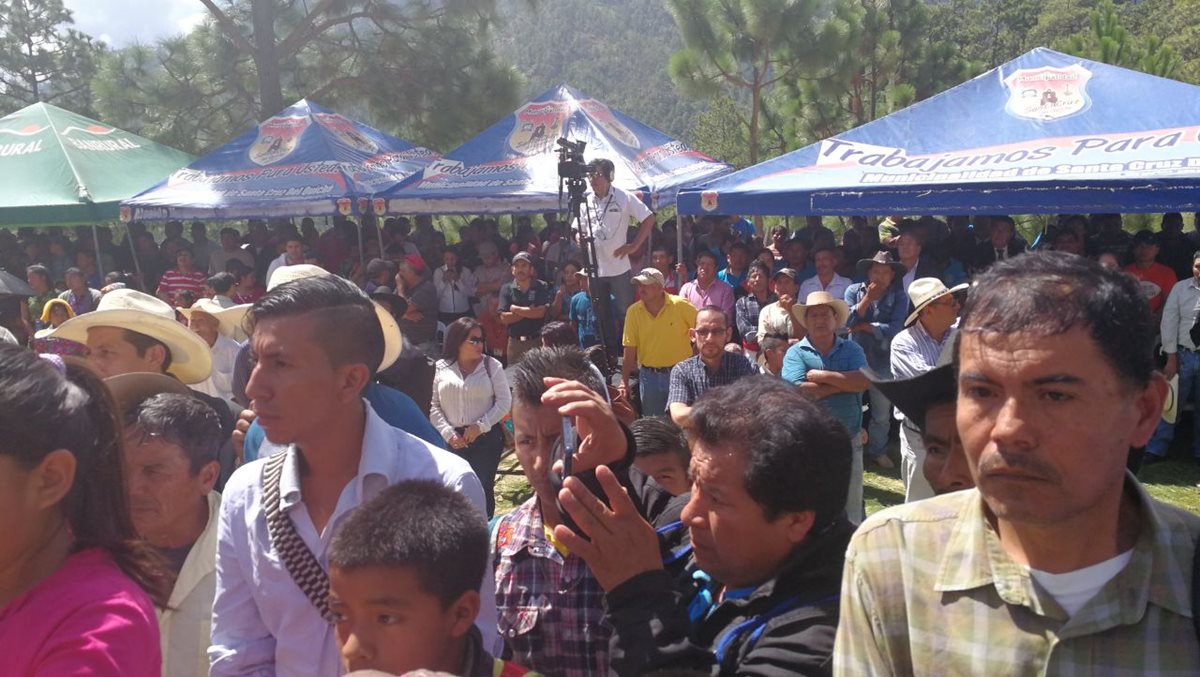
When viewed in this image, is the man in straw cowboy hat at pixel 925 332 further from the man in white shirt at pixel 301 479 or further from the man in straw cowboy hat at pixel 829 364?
the man in white shirt at pixel 301 479

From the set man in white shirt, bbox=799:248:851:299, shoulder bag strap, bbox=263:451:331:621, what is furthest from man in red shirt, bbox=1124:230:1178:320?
shoulder bag strap, bbox=263:451:331:621

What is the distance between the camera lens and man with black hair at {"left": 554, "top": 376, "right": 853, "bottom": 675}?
164 centimetres

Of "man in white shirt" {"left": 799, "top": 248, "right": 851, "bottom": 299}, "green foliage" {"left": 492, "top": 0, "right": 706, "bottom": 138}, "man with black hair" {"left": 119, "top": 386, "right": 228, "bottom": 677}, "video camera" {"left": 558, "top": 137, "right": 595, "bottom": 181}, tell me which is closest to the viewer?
"man with black hair" {"left": 119, "top": 386, "right": 228, "bottom": 677}

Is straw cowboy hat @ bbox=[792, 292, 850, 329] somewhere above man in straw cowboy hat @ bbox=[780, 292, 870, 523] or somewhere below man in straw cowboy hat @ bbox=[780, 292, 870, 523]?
above

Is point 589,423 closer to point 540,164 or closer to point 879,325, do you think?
point 879,325

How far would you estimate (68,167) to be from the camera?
13.5 m

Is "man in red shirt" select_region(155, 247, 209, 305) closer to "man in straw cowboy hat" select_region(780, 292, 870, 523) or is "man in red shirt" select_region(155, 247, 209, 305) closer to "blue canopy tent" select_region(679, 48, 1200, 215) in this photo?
"blue canopy tent" select_region(679, 48, 1200, 215)

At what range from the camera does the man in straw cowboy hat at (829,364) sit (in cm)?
519

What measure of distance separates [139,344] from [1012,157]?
6.32 metres

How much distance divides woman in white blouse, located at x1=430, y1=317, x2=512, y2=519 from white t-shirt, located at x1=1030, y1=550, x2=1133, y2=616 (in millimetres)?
4518

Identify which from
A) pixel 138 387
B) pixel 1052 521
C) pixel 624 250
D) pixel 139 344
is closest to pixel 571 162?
pixel 624 250

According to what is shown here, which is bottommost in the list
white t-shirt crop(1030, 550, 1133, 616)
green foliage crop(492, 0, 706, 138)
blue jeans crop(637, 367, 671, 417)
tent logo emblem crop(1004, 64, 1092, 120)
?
blue jeans crop(637, 367, 671, 417)

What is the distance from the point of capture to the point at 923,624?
1.32m

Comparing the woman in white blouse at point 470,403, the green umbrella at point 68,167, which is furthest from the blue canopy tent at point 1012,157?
the green umbrella at point 68,167
